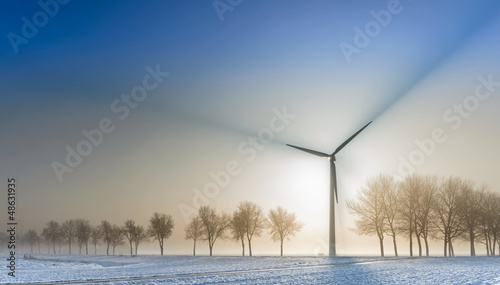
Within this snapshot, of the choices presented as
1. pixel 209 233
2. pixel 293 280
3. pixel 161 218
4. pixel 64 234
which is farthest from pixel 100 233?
pixel 293 280

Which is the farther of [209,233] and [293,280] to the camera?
[209,233]

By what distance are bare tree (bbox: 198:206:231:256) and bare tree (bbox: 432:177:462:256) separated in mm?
54108

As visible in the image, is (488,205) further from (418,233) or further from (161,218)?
(161,218)

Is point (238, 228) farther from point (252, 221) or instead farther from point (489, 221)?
point (489, 221)

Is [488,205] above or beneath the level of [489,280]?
above

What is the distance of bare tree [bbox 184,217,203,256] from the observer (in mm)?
128250

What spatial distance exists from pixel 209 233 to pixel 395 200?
180 feet

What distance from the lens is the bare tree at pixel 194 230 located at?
12825 centimetres

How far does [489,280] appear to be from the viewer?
33062mm

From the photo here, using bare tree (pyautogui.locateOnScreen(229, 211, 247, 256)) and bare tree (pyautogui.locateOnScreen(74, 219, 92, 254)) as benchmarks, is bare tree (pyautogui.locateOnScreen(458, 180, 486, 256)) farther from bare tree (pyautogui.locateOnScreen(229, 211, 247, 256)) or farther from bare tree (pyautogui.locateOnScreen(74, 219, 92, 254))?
bare tree (pyautogui.locateOnScreen(74, 219, 92, 254))

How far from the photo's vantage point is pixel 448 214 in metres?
89.3

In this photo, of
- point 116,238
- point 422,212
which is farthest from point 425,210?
point 116,238

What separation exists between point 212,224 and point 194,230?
242 inches

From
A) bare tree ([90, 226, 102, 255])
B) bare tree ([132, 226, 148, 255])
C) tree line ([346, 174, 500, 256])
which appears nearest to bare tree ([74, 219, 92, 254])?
bare tree ([90, 226, 102, 255])
